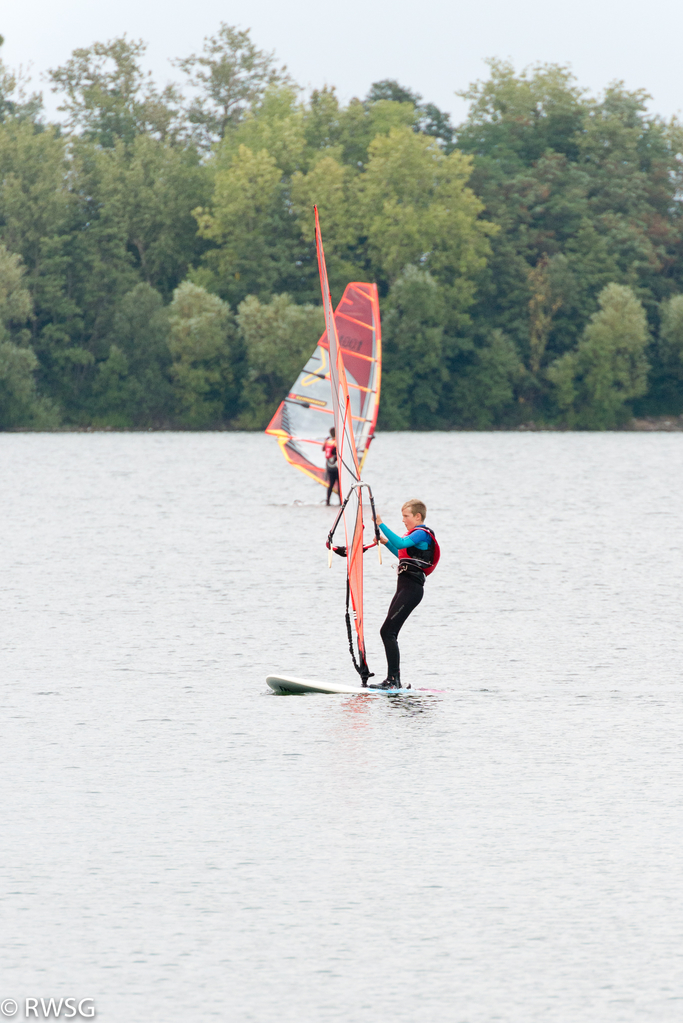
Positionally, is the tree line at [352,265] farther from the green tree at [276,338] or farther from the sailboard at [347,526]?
the sailboard at [347,526]

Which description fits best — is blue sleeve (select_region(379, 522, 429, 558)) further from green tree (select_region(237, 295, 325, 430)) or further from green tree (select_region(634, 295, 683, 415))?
green tree (select_region(634, 295, 683, 415))

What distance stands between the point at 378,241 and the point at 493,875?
92.7 meters

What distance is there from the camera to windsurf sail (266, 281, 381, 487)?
4219 centimetres

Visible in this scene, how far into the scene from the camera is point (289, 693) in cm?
1277

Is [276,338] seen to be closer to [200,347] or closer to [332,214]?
[200,347]

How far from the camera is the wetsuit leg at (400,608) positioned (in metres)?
12.5

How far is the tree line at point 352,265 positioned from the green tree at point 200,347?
13 centimetres

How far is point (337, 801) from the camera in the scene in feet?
29.9

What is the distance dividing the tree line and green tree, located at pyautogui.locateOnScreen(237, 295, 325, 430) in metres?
0.14

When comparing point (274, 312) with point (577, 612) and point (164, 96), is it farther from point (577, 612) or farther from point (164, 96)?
point (577, 612)

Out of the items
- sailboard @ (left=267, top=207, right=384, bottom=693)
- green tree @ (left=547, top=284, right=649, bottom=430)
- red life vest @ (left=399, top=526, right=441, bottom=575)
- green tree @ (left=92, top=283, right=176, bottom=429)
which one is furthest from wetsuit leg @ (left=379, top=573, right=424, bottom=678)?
green tree @ (left=547, top=284, right=649, bottom=430)

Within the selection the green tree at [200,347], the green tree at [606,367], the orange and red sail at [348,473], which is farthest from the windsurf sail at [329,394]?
the green tree at [606,367]

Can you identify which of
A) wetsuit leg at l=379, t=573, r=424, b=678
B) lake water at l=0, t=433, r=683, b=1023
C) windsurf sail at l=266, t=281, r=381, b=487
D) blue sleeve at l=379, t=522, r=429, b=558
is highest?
windsurf sail at l=266, t=281, r=381, b=487

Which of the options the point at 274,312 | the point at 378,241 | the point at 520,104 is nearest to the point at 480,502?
the point at 274,312
